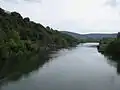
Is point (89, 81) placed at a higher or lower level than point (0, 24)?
lower

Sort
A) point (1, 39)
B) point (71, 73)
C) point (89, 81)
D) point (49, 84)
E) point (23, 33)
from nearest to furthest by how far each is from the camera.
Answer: point (49, 84) < point (89, 81) < point (71, 73) < point (1, 39) < point (23, 33)

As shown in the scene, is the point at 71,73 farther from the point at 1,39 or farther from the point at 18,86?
the point at 1,39

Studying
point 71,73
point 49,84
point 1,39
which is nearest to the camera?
point 49,84

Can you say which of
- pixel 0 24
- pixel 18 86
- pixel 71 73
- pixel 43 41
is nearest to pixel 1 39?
pixel 0 24

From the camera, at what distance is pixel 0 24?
94.1 meters

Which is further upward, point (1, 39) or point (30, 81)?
point (1, 39)

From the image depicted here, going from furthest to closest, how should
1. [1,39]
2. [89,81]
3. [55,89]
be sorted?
[1,39] < [89,81] < [55,89]

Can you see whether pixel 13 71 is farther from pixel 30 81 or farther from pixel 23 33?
pixel 23 33

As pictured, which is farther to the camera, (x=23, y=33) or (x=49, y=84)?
(x=23, y=33)

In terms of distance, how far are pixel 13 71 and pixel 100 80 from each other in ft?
55.5

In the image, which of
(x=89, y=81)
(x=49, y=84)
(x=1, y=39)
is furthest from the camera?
(x=1, y=39)

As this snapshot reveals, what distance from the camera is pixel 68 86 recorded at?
35156 mm

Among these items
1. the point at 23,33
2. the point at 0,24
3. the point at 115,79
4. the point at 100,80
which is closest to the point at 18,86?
the point at 100,80

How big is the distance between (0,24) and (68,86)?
64.8 metres
